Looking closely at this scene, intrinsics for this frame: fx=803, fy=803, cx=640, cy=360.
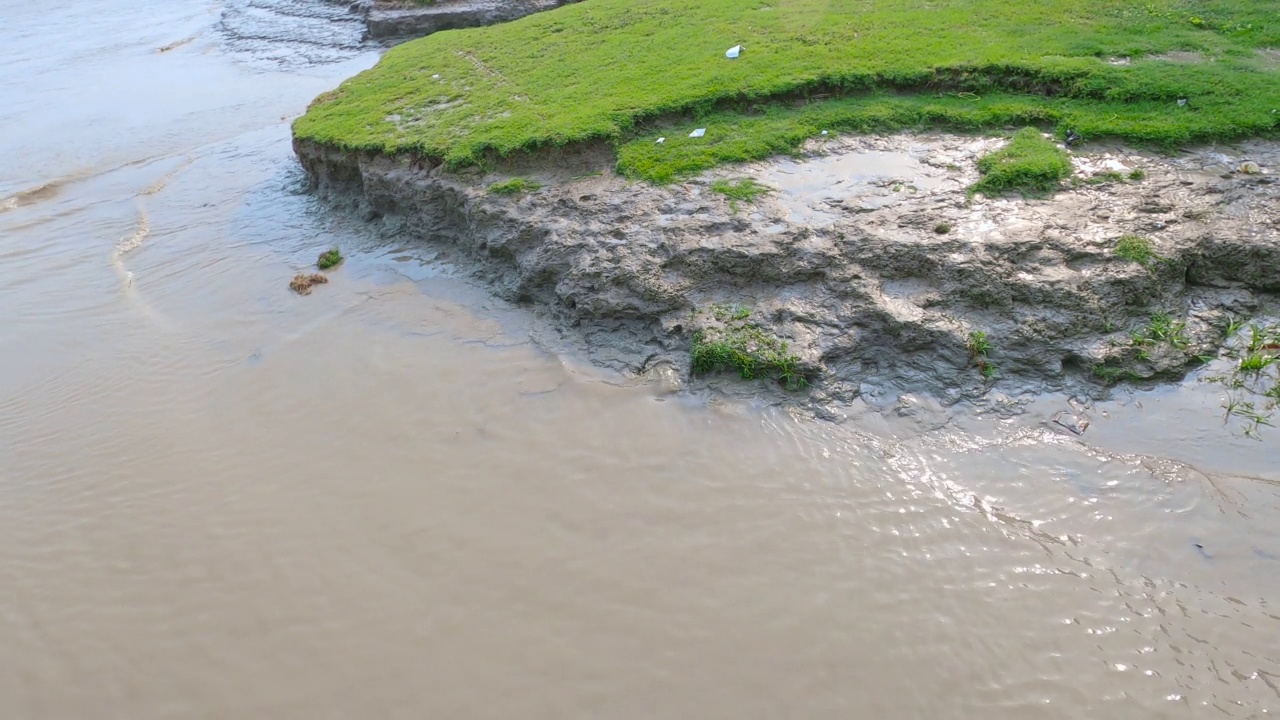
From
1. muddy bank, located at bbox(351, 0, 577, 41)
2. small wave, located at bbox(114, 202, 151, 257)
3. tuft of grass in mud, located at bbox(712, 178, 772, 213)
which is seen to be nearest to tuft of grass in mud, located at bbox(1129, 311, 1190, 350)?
tuft of grass in mud, located at bbox(712, 178, 772, 213)

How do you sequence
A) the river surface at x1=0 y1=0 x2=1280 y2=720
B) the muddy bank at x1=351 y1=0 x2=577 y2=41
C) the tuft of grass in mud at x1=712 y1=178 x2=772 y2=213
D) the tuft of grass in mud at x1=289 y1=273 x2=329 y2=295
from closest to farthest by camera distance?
the river surface at x1=0 y1=0 x2=1280 y2=720
the tuft of grass in mud at x1=712 y1=178 x2=772 y2=213
the tuft of grass in mud at x1=289 y1=273 x2=329 y2=295
the muddy bank at x1=351 y1=0 x2=577 y2=41

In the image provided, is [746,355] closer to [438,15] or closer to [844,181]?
[844,181]

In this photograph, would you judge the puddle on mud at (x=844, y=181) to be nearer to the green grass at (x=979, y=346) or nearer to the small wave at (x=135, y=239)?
the green grass at (x=979, y=346)

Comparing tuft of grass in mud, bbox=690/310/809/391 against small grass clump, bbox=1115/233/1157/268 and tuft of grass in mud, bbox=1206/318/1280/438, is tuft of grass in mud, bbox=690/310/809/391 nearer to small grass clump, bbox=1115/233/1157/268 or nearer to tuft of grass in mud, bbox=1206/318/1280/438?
small grass clump, bbox=1115/233/1157/268

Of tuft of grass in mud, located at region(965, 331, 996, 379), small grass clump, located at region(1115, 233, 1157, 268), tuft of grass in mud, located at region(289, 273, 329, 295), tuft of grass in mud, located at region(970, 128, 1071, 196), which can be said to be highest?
tuft of grass in mud, located at region(970, 128, 1071, 196)

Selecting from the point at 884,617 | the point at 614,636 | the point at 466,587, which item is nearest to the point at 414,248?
the point at 466,587

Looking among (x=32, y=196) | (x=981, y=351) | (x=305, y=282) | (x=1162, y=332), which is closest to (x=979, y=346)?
(x=981, y=351)

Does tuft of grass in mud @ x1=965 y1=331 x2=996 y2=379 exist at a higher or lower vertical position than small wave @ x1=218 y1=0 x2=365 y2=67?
lower
